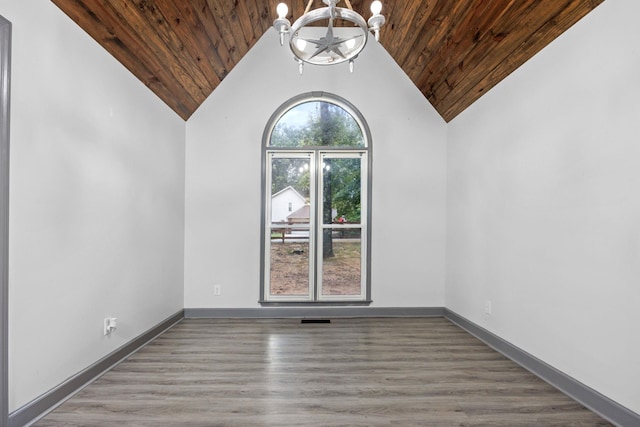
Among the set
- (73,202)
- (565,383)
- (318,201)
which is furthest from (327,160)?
(565,383)

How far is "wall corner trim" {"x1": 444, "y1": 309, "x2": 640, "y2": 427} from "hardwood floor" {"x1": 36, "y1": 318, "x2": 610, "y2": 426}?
2.4 inches

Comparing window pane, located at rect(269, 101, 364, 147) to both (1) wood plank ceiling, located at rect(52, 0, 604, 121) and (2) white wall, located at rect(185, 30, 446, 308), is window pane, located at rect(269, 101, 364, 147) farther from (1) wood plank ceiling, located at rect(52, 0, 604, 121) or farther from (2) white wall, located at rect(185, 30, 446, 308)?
(1) wood plank ceiling, located at rect(52, 0, 604, 121)

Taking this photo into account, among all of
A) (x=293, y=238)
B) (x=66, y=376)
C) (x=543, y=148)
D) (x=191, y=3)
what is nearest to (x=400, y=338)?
(x=293, y=238)

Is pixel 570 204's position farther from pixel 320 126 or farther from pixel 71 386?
pixel 71 386

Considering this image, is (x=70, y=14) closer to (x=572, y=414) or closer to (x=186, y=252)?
(x=186, y=252)

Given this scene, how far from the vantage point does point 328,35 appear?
1.96 metres

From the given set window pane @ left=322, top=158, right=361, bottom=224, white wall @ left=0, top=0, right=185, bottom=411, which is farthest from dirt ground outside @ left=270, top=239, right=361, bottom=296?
white wall @ left=0, top=0, right=185, bottom=411

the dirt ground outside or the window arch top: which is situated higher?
the window arch top

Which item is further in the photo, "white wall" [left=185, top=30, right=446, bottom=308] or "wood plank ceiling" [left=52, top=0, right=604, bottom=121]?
"white wall" [left=185, top=30, right=446, bottom=308]

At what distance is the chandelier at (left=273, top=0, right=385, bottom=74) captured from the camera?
181cm

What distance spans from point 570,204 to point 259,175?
3.03 meters

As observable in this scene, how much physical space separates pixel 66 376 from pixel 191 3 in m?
2.91

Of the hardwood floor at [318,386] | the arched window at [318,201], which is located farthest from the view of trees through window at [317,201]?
the hardwood floor at [318,386]

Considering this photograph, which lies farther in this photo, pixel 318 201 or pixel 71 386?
pixel 318 201
